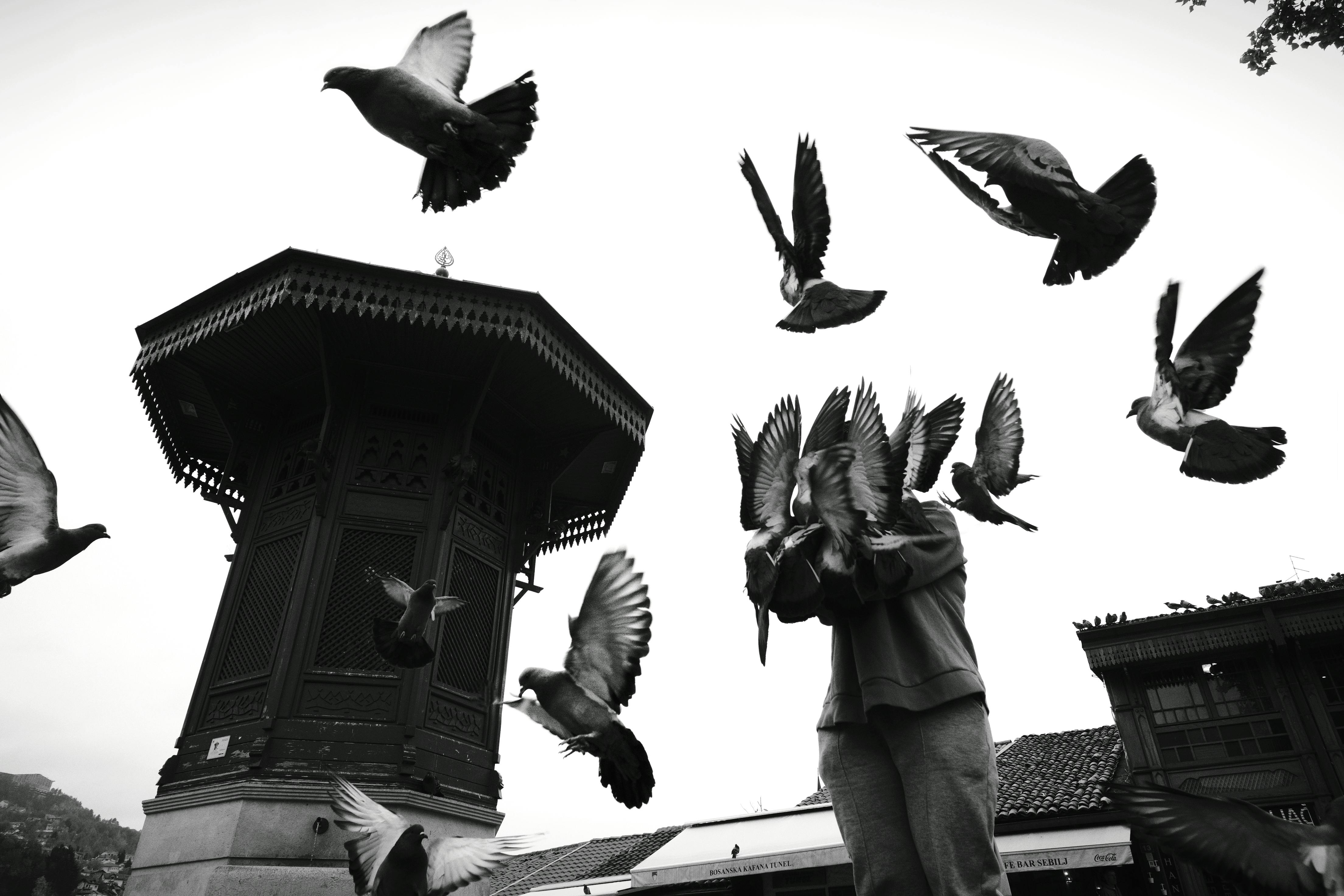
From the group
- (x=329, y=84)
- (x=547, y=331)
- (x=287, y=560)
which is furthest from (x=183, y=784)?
(x=329, y=84)

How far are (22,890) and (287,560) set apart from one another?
4.28 meters

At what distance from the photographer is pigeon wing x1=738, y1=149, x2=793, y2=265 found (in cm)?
429

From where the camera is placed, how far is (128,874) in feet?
30.7

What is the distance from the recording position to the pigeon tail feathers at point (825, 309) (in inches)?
155

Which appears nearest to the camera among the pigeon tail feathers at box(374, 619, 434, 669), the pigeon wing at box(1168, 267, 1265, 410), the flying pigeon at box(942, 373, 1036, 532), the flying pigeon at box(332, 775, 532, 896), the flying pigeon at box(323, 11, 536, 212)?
the flying pigeon at box(323, 11, 536, 212)

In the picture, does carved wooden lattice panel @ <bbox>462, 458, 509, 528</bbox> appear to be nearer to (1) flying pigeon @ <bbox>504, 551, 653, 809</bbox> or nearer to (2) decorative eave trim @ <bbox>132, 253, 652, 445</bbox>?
(2) decorative eave trim @ <bbox>132, 253, 652, 445</bbox>

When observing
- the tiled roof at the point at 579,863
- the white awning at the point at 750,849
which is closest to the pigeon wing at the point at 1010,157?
the white awning at the point at 750,849

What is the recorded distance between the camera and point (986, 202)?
3342 millimetres

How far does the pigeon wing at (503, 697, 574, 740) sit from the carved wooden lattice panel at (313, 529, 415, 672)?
6340 millimetres

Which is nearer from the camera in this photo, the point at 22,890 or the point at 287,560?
the point at 22,890

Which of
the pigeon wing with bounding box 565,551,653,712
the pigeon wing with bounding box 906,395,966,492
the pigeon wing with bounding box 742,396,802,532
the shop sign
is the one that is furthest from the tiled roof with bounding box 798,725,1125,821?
the pigeon wing with bounding box 742,396,802,532

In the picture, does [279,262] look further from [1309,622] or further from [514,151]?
[1309,622]

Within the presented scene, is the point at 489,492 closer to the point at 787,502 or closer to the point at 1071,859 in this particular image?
the point at 787,502

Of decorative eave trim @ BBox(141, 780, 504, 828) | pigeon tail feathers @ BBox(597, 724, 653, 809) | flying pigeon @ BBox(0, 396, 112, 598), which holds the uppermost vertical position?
flying pigeon @ BBox(0, 396, 112, 598)
